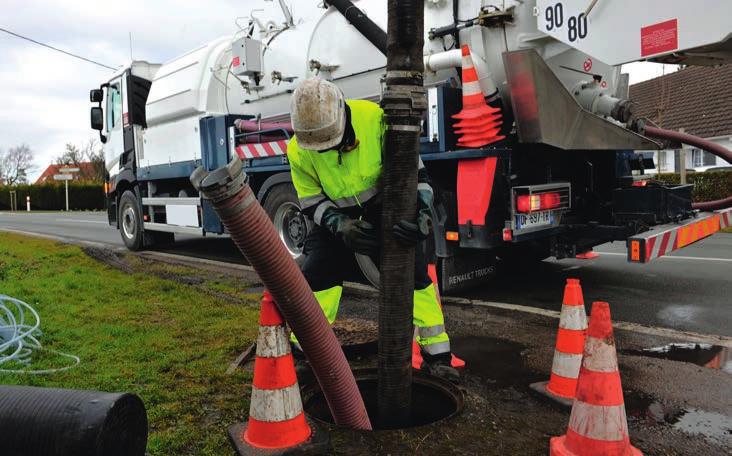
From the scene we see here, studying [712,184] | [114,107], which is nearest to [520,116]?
[114,107]

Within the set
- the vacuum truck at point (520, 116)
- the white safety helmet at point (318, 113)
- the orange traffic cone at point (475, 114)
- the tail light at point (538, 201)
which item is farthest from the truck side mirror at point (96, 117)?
the white safety helmet at point (318, 113)

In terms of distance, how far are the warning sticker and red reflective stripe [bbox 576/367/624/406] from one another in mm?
2634

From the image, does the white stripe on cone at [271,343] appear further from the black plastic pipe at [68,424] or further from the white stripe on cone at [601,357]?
the white stripe on cone at [601,357]

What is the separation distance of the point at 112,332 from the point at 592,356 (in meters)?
3.51

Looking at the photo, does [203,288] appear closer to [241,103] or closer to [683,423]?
[241,103]

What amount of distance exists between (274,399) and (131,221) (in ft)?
28.9

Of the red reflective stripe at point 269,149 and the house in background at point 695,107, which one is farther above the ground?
the house in background at point 695,107

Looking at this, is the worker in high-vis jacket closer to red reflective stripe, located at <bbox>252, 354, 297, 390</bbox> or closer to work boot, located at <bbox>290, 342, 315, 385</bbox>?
work boot, located at <bbox>290, 342, 315, 385</bbox>

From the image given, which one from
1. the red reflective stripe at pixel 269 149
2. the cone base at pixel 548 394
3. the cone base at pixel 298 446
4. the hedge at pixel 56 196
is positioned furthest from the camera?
the hedge at pixel 56 196

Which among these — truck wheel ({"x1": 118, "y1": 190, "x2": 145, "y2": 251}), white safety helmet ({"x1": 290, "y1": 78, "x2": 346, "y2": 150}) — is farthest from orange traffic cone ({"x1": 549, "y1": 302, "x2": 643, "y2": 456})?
truck wheel ({"x1": 118, "y1": 190, "x2": 145, "y2": 251})

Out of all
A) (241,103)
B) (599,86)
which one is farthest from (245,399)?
(241,103)

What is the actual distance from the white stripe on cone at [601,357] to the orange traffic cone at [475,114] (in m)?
2.65

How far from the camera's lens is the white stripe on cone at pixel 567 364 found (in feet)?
10.2

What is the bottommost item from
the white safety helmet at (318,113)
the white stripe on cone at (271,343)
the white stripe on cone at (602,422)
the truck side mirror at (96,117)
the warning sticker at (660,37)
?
the white stripe on cone at (602,422)
